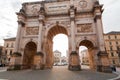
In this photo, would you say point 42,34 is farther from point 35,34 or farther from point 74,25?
point 74,25

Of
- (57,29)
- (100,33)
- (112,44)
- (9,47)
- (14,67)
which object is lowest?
(14,67)

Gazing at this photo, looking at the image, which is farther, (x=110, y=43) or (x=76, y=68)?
(x=110, y=43)

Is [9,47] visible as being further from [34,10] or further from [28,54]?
[34,10]

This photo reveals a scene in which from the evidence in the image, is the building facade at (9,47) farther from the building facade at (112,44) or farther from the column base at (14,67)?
the building facade at (112,44)

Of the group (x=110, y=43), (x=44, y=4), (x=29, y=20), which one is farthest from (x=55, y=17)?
(x=110, y=43)

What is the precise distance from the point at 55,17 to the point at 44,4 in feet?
12.3

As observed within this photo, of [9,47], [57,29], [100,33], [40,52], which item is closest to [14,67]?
[40,52]

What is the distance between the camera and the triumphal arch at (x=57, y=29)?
15539 mm

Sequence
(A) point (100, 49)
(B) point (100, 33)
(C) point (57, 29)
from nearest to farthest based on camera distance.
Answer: (A) point (100, 49), (B) point (100, 33), (C) point (57, 29)

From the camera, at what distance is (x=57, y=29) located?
63.9 feet

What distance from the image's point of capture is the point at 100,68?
14047mm

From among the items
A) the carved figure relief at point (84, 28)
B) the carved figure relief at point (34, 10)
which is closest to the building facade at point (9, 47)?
the carved figure relief at point (34, 10)

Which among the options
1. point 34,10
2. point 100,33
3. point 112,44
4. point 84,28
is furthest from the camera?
point 112,44

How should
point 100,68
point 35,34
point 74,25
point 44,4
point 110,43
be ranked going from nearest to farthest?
1. point 100,68
2. point 74,25
3. point 35,34
4. point 44,4
5. point 110,43
